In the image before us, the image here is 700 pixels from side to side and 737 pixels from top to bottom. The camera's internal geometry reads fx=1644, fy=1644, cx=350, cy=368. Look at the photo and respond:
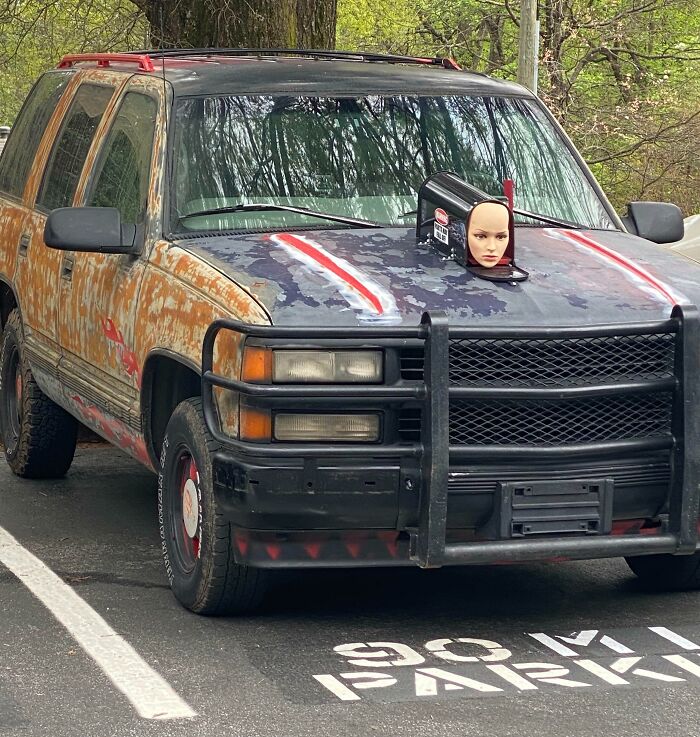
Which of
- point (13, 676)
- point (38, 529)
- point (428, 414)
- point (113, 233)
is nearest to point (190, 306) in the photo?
point (113, 233)

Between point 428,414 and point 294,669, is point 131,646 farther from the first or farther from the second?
point 428,414

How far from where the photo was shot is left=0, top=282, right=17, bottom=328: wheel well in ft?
27.9

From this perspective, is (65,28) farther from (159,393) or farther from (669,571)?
(669,571)

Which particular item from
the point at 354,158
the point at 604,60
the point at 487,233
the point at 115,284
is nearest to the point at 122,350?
the point at 115,284

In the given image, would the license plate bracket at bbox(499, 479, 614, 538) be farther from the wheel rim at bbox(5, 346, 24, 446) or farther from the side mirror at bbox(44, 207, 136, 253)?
the wheel rim at bbox(5, 346, 24, 446)

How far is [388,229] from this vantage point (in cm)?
618

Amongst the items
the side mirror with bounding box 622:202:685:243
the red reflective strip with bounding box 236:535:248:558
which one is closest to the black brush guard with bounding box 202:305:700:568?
the red reflective strip with bounding box 236:535:248:558

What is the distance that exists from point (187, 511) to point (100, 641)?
58 centimetres

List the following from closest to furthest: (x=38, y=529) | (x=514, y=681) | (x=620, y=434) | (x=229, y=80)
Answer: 1. (x=514, y=681)
2. (x=620, y=434)
3. (x=229, y=80)
4. (x=38, y=529)

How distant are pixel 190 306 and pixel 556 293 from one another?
1264 millimetres

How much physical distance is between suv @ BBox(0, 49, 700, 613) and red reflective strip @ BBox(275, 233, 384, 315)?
0.5 inches

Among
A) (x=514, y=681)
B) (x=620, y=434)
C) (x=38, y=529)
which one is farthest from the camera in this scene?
(x=38, y=529)

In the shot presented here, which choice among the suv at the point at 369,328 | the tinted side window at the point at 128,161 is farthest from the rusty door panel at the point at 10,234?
the tinted side window at the point at 128,161

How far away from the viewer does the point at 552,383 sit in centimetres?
524
